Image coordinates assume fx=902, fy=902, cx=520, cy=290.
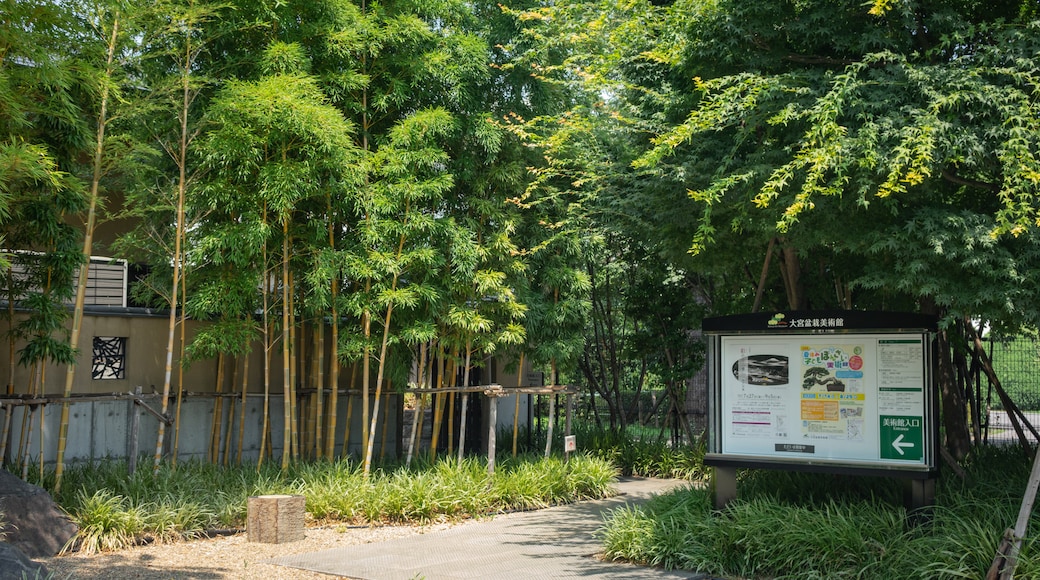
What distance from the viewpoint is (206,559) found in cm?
733

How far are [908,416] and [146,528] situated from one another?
251 inches

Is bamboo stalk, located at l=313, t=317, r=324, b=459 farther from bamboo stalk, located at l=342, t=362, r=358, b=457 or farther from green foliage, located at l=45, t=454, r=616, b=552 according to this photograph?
green foliage, located at l=45, t=454, r=616, b=552

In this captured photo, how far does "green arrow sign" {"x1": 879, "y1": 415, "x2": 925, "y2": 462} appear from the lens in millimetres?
6863

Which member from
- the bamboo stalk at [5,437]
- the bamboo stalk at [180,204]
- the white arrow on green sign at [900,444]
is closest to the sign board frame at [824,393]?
the white arrow on green sign at [900,444]

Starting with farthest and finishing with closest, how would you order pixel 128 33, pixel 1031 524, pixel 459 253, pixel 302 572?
pixel 459 253
pixel 128 33
pixel 302 572
pixel 1031 524

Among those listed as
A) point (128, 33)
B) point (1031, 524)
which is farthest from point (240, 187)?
point (1031, 524)

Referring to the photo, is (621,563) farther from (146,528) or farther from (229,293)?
(229,293)

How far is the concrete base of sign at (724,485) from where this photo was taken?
301 inches

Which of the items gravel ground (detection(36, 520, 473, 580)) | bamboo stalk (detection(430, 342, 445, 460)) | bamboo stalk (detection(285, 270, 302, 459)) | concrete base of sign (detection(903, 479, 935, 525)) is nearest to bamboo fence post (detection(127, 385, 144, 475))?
gravel ground (detection(36, 520, 473, 580))

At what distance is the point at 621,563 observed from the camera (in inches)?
285

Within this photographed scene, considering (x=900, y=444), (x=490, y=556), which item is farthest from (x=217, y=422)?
(x=900, y=444)

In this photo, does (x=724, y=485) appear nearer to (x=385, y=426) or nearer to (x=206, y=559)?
(x=206, y=559)

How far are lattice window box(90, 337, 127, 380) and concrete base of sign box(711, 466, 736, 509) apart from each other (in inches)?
253

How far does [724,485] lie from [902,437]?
150 centimetres
